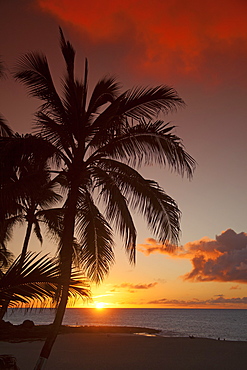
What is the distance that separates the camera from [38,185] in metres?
8.88

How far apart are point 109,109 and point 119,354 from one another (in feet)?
31.2

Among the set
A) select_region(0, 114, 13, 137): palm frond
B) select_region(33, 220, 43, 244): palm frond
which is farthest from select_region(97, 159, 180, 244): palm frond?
select_region(33, 220, 43, 244): palm frond

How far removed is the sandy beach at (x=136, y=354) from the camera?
11453 mm

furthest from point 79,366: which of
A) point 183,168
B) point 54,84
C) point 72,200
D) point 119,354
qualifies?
point 54,84

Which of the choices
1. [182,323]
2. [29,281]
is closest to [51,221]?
[29,281]

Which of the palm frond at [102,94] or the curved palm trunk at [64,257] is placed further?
the palm frond at [102,94]

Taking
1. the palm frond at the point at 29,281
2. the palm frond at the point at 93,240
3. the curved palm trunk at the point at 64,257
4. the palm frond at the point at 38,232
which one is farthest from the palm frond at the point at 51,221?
the palm frond at the point at 29,281

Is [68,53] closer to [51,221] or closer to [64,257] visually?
[64,257]

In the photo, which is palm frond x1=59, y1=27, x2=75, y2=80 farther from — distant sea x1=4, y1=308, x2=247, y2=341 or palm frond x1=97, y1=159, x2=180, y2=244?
distant sea x1=4, y1=308, x2=247, y2=341

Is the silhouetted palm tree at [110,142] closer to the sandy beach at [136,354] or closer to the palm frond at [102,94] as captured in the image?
the palm frond at [102,94]

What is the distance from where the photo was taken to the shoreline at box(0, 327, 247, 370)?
451 inches

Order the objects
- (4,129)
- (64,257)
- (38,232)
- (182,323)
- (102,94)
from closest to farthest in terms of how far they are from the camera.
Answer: (64,257), (102,94), (4,129), (38,232), (182,323)

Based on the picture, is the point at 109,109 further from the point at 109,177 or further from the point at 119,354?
the point at 119,354

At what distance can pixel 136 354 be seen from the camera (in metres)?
13.7
